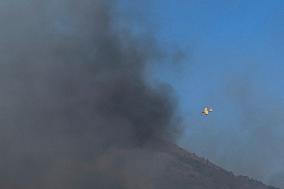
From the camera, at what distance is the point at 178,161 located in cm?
15225

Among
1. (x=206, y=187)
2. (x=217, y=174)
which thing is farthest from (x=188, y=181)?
(x=217, y=174)

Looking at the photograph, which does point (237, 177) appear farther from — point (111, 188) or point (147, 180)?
point (111, 188)

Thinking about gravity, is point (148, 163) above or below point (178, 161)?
below

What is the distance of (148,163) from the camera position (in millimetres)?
55906

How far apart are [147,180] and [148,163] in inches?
82.7

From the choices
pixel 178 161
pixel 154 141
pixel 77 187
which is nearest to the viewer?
pixel 77 187

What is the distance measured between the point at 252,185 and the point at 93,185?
13665 cm

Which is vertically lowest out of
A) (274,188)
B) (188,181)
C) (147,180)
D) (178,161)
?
(147,180)

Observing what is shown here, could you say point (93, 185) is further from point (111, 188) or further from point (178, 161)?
point (178, 161)

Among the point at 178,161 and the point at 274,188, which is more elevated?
the point at 274,188

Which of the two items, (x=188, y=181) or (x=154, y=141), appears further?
(x=188, y=181)

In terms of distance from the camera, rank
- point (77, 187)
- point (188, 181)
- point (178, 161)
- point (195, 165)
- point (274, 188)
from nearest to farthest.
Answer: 1. point (77, 187)
2. point (188, 181)
3. point (178, 161)
4. point (195, 165)
5. point (274, 188)

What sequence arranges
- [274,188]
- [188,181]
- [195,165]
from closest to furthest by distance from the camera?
[188,181]
[195,165]
[274,188]

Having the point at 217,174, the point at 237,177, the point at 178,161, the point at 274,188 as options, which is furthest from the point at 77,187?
the point at 274,188
